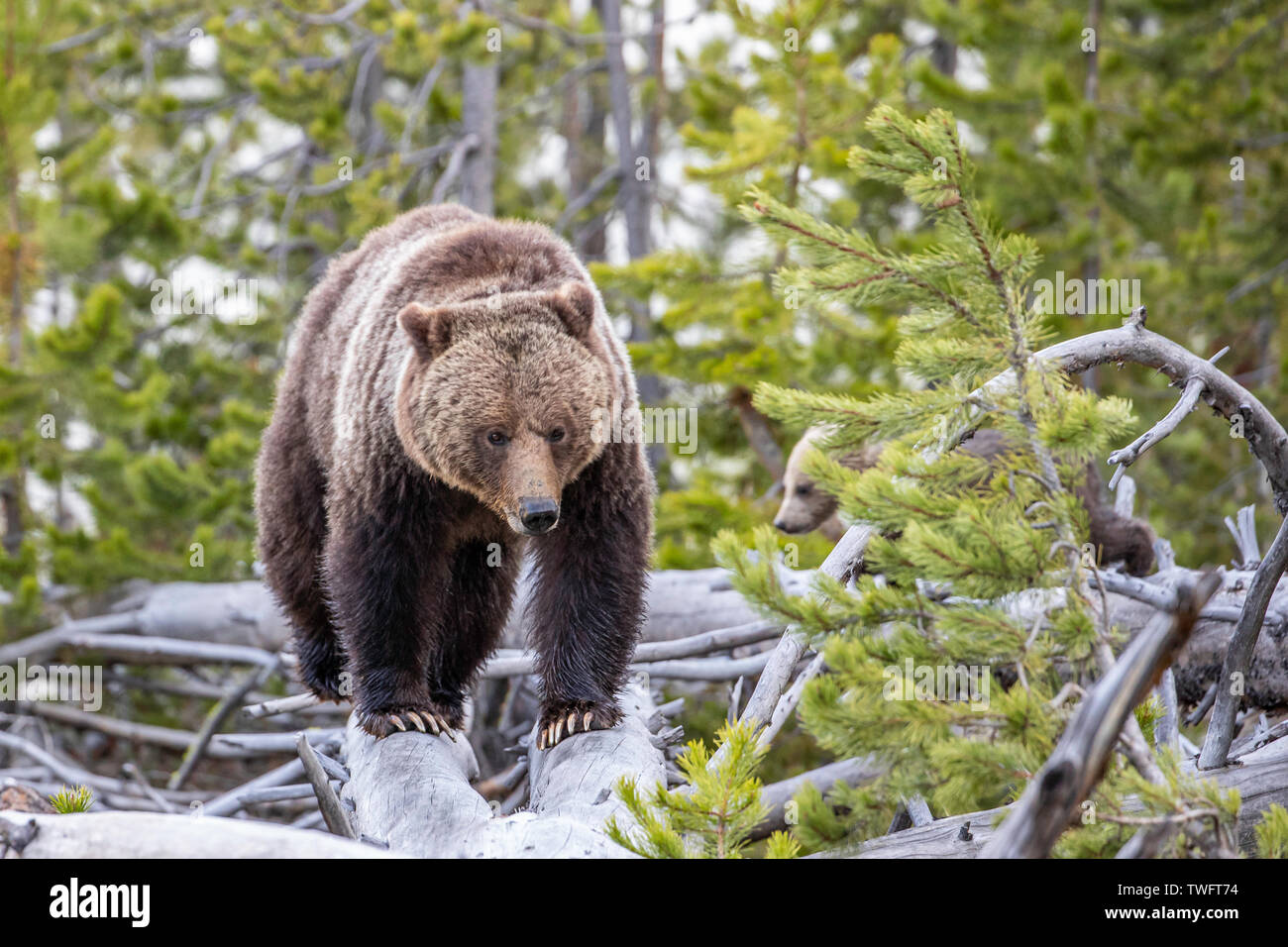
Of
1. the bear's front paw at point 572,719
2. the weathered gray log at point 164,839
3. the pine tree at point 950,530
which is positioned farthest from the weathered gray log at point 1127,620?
the weathered gray log at point 164,839

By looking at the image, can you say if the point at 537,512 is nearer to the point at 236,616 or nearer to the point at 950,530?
the point at 950,530

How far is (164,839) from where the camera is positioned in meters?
2.54

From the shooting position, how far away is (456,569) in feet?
16.5

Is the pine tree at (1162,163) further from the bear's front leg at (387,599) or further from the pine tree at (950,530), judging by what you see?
the pine tree at (950,530)

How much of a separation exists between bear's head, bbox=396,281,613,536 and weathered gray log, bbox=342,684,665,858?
840mm

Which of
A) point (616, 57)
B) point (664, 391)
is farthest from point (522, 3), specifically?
point (664, 391)

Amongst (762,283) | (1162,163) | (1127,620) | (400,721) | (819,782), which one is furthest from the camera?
(1162,163)

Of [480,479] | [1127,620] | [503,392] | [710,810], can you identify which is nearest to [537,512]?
[480,479]

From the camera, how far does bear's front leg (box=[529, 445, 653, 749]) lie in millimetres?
4422

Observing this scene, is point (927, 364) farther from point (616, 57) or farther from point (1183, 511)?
point (1183, 511)

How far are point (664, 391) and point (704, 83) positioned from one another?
9.09 feet

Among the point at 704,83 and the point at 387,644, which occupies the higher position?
the point at 704,83

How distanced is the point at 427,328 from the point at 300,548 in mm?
1609

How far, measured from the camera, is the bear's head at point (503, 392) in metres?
4.21
